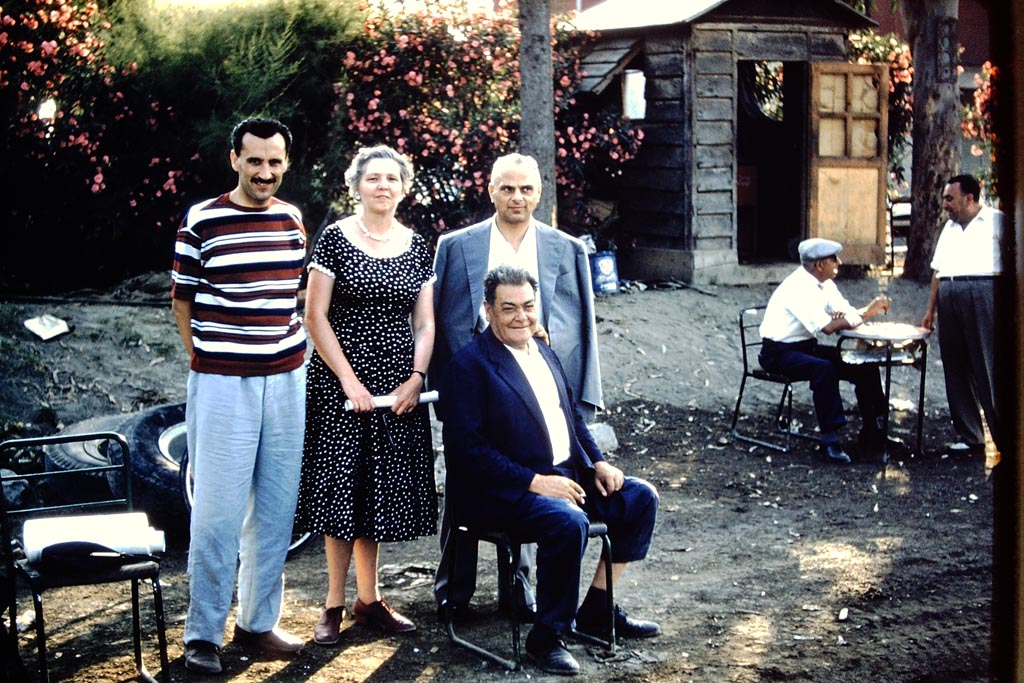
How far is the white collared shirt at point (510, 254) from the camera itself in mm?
5141

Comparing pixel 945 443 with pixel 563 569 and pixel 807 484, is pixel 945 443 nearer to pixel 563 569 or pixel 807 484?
pixel 807 484

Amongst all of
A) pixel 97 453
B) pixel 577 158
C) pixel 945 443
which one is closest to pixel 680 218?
pixel 577 158

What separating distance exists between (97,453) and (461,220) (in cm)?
574

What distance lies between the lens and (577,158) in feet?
41.3

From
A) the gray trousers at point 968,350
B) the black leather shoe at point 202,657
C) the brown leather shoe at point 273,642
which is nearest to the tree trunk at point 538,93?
the gray trousers at point 968,350

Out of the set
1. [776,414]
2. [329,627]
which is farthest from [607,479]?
[776,414]

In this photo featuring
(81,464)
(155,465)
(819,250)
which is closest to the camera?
(155,465)

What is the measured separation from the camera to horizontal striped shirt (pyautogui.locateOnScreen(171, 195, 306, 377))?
14.5 feet

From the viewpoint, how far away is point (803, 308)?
8172mm

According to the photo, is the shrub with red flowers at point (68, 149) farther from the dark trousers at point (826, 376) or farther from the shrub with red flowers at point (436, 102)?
the dark trousers at point (826, 376)

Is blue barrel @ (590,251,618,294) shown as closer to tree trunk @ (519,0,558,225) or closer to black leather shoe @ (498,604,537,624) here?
tree trunk @ (519,0,558,225)

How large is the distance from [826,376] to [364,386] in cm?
421

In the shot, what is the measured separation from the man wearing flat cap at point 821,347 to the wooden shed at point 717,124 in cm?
461

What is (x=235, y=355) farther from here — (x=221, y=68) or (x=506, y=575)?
(x=221, y=68)
